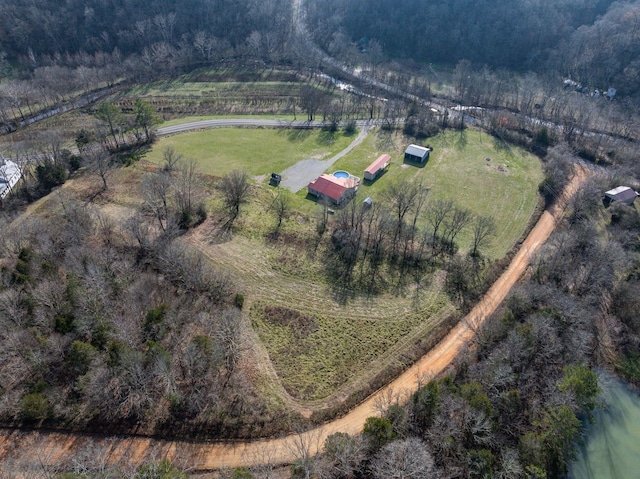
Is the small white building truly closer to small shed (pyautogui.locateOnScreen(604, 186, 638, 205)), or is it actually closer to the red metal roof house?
the red metal roof house

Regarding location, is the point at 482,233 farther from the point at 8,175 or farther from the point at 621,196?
the point at 8,175

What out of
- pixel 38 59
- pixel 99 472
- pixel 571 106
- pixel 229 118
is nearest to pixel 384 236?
pixel 99 472

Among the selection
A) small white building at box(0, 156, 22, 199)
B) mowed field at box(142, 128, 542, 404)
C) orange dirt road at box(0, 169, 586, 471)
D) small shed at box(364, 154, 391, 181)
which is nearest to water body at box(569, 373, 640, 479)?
mowed field at box(142, 128, 542, 404)

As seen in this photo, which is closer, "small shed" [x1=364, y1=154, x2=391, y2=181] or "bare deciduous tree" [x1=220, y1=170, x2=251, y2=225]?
"bare deciduous tree" [x1=220, y1=170, x2=251, y2=225]

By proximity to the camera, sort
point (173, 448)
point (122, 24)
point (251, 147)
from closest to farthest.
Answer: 1. point (173, 448)
2. point (251, 147)
3. point (122, 24)

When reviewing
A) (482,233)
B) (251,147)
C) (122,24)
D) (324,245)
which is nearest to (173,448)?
Result: (324,245)

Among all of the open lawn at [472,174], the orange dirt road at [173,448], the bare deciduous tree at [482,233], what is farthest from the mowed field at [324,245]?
the orange dirt road at [173,448]
